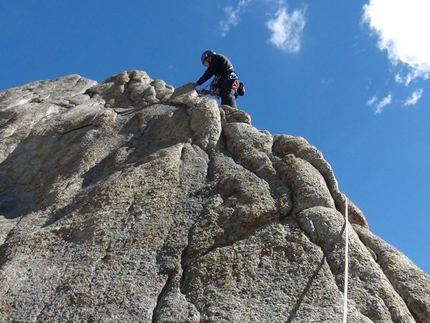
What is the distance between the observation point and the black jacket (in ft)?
67.0

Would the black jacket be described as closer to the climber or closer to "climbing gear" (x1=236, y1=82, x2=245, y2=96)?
the climber

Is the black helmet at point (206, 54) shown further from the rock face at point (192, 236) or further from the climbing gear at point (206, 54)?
the rock face at point (192, 236)

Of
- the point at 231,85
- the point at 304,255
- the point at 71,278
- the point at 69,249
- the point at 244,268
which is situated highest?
the point at 231,85

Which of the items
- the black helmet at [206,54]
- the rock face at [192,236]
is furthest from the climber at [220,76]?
the rock face at [192,236]

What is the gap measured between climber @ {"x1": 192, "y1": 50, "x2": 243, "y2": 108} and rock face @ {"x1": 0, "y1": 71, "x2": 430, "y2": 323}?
3895 mm

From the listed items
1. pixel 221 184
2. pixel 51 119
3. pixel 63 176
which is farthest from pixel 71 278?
pixel 51 119

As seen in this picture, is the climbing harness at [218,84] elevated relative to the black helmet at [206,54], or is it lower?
lower

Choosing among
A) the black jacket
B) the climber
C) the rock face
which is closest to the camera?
the rock face

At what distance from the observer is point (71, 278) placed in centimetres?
942

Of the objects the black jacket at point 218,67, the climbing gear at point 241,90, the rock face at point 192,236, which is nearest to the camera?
the rock face at point 192,236

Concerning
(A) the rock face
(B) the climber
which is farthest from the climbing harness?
(A) the rock face

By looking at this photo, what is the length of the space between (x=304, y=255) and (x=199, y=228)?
245 centimetres

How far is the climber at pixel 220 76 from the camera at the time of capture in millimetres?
19828

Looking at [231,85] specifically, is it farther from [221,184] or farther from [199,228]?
[199,228]
